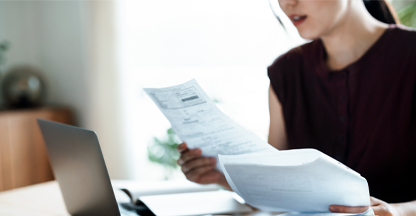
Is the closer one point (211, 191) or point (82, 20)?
point (211, 191)

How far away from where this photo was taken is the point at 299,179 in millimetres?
570

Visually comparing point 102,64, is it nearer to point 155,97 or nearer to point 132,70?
point 132,70

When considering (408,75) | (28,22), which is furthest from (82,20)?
(408,75)

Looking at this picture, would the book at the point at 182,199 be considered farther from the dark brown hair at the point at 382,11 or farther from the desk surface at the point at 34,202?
the dark brown hair at the point at 382,11

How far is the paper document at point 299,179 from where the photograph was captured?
1.78ft

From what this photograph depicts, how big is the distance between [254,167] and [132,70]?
7.45 feet

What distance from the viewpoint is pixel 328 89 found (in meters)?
1.07

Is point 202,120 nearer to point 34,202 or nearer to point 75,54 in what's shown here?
point 34,202

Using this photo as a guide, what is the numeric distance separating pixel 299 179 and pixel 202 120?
232 millimetres

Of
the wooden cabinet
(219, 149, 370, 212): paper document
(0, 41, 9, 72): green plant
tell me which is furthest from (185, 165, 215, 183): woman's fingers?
(0, 41, 9, 72): green plant

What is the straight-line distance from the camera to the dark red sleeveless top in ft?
3.12

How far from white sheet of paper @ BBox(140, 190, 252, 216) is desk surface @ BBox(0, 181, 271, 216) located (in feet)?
0.83

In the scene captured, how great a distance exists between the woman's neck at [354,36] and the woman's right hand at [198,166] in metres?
0.45

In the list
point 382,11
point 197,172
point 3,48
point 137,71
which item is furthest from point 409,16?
point 3,48
